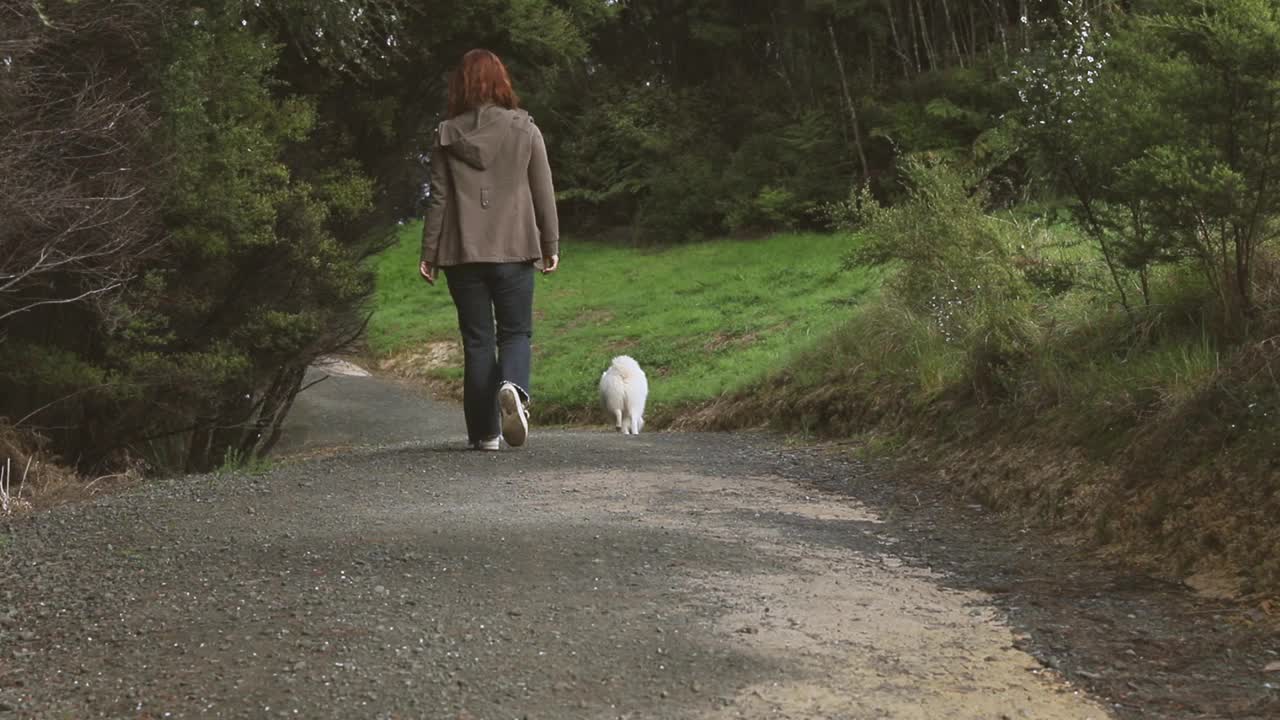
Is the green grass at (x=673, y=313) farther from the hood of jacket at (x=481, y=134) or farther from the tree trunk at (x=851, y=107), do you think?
the hood of jacket at (x=481, y=134)

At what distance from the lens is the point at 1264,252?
7.38m

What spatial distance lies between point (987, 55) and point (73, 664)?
90.0 ft

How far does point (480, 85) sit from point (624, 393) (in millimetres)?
5768

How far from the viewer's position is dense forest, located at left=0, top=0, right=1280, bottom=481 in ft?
22.9

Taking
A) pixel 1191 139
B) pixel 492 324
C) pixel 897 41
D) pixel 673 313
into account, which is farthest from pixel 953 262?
pixel 897 41

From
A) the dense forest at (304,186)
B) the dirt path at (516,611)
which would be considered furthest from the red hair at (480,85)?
the dirt path at (516,611)

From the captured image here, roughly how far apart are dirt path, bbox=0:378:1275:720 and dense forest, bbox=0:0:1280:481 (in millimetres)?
2027

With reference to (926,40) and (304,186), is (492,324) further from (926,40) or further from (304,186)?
(926,40)

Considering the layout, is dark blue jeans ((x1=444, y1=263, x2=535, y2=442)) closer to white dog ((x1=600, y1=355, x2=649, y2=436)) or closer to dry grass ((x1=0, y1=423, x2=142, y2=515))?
dry grass ((x1=0, y1=423, x2=142, y2=515))

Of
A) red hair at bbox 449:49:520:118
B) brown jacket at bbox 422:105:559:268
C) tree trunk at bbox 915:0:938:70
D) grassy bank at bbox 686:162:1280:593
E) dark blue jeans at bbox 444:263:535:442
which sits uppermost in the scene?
tree trunk at bbox 915:0:938:70

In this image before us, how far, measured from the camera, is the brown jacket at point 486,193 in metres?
9.24

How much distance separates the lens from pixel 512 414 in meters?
9.18

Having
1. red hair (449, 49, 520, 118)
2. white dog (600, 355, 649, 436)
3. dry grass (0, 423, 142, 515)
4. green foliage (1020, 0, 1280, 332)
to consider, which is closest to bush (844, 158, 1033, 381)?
green foliage (1020, 0, 1280, 332)

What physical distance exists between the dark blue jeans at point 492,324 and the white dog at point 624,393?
5176 mm
